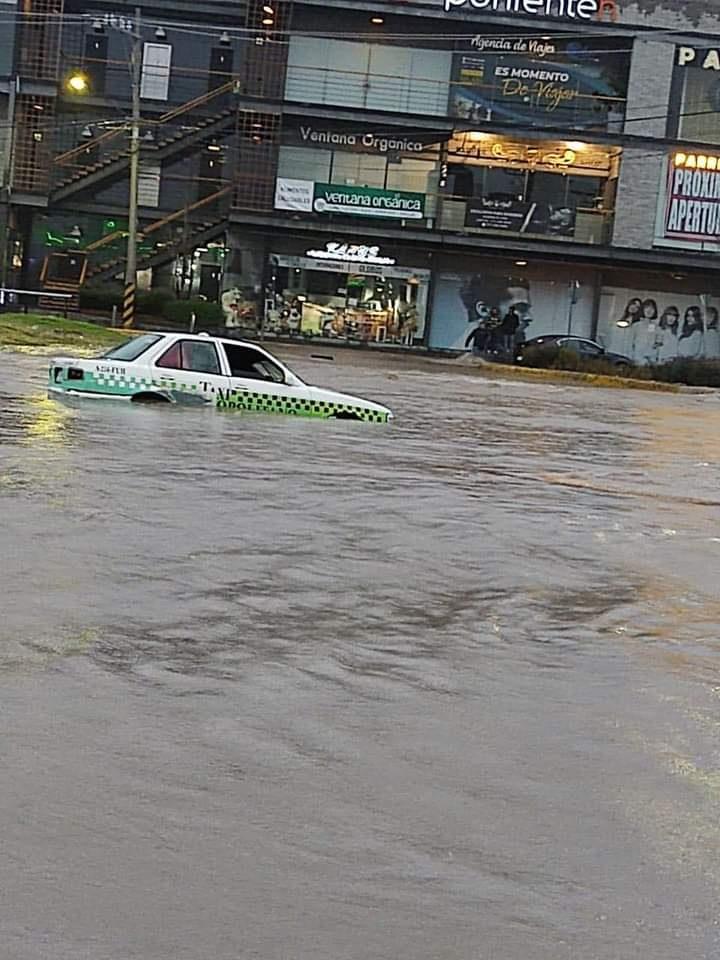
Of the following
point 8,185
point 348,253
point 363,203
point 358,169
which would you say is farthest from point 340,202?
point 8,185

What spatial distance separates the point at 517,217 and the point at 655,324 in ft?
20.4

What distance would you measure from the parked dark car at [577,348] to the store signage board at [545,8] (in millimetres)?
10658

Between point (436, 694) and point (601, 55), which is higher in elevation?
point (601, 55)

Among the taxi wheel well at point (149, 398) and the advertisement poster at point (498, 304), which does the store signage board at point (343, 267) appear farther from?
the taxi wheel well at point (149, 398)

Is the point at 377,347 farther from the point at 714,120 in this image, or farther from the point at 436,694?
the point at 436,694

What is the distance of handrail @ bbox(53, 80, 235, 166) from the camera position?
175 feet

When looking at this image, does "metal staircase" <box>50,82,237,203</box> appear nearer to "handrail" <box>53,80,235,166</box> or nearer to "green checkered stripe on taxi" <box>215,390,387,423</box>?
"handrail" <box>53,80,235,166</box>

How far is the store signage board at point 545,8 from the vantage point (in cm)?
5150

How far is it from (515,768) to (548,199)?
47.7 m

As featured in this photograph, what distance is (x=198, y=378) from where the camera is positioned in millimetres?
19922

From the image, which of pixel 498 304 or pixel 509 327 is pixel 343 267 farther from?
pixel 509 327

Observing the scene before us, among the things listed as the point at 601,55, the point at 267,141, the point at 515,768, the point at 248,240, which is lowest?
the point at 515,768

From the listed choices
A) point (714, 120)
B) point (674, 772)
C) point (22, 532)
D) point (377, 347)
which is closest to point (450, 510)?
point (22, 532)

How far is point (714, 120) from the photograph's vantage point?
5238 cm
